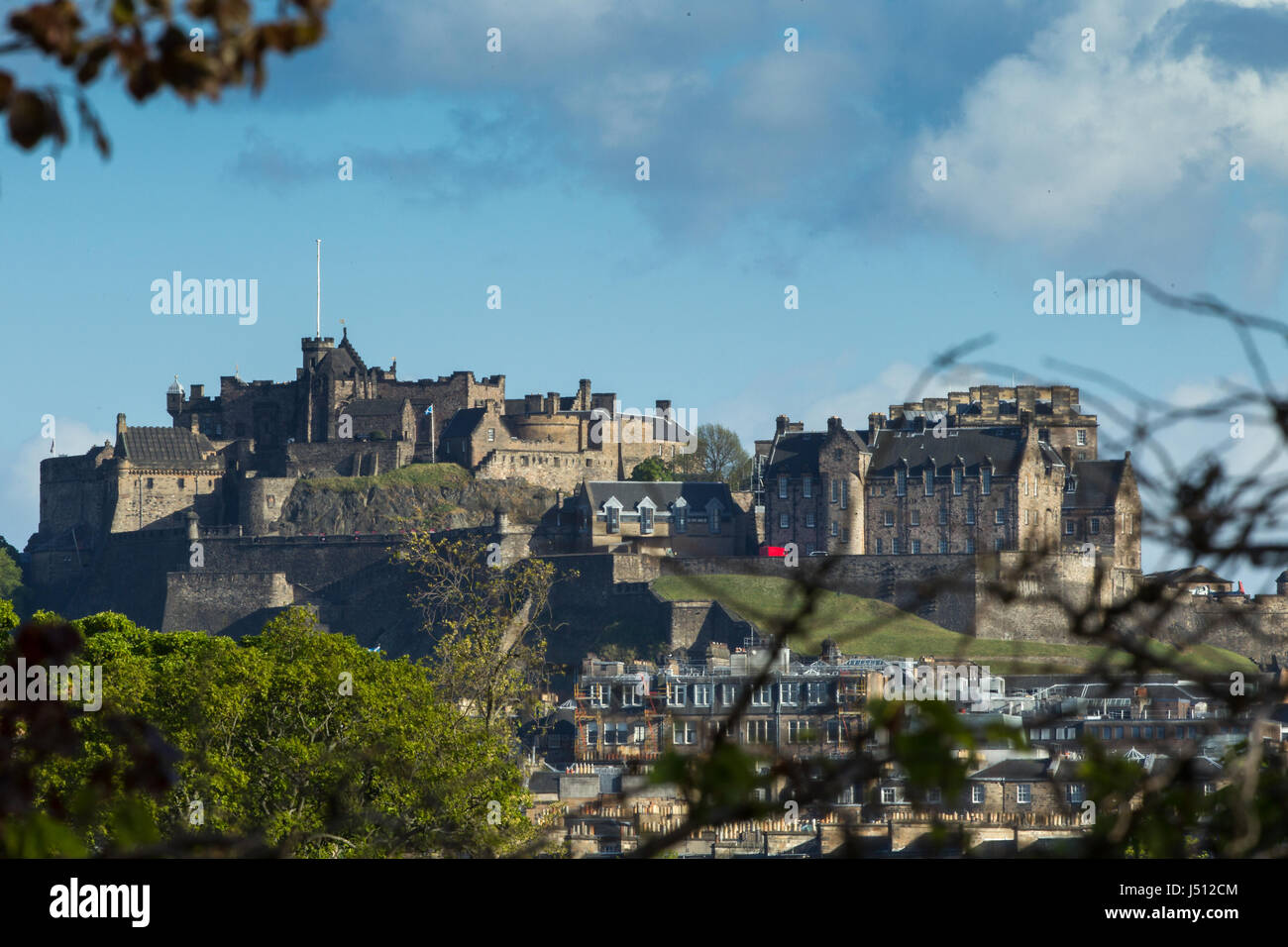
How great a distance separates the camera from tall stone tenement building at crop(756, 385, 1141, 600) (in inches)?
3371

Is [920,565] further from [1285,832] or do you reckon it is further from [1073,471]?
[1285,832]

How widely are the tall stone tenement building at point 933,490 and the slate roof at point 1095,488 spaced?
4 centimetres

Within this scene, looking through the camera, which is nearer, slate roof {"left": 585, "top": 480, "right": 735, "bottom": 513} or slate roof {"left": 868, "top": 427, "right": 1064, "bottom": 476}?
slate roof {"left": 868, "top": 427, "right": 1064, "bottom": 476}

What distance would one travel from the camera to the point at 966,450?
86.8m

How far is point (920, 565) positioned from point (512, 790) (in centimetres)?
5544

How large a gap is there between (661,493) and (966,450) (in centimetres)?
1408

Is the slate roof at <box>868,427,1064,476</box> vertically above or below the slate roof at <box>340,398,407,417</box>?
below

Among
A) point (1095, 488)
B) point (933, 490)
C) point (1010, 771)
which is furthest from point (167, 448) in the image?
point (1010, 771)

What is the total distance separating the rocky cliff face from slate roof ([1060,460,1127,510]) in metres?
26.2

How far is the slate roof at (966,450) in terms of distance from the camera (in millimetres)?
85812

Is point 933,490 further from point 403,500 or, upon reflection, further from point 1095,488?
point 403,500

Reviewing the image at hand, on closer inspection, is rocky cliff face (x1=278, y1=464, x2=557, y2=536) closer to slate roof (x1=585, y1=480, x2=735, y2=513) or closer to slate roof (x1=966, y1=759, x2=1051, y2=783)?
slate roof (x1=585, y1=480, x2=735, y2=513)

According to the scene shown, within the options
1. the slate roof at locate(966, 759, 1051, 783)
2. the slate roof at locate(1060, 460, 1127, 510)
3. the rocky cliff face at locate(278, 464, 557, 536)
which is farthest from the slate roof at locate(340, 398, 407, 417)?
the slate roof at locate(966, 759, 1051, 783)
